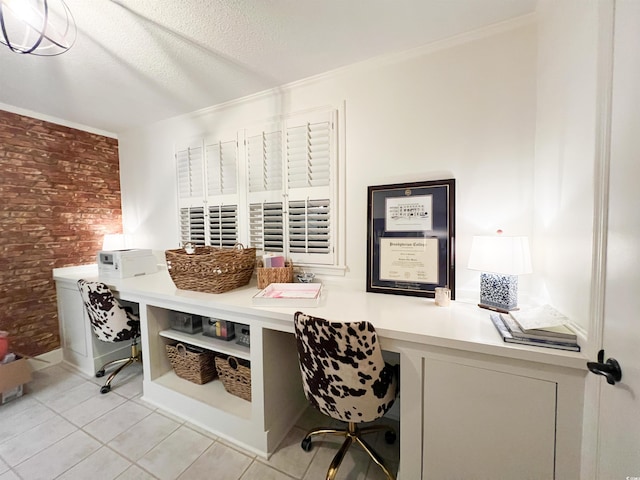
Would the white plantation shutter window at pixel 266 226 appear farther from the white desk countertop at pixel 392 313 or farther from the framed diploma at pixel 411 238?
the framed diploma at pixel 411 238

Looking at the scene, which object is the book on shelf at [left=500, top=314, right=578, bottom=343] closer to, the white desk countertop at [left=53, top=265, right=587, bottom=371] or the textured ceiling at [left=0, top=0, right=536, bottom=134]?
the white desk countertop at [left=53, top=265, right=587, bottom=371]

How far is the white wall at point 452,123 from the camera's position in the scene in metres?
1.33

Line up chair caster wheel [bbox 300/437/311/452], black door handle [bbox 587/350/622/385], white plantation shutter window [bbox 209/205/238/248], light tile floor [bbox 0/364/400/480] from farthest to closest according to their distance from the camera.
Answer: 1. white plantation shutter window [bbox 209/205/238/248]
2. chair caster wheel [bbox 300/437/311/452]
3. light tile floor [bbox 0/364/400/480]
4. black door handle [bbox 587/350/622/385]

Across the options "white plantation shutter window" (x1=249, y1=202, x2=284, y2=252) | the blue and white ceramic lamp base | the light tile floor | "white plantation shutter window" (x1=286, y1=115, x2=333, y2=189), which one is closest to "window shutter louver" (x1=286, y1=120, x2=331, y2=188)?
"white plantation shutter window" (x1=286, y1=115, x2=333, y2=189)

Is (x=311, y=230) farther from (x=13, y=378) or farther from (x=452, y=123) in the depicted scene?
(x=13, y=378)

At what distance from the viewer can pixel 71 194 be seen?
2488 mm

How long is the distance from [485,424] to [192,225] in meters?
2.59

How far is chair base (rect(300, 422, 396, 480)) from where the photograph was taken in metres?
1.23

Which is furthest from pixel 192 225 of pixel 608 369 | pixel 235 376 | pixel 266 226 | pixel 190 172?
pixel 608 369

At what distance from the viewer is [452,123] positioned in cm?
147

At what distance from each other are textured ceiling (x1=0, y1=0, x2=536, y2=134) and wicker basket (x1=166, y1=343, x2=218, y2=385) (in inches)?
→ 78.4

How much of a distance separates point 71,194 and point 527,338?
147 inches

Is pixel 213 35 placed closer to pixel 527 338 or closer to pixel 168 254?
pixel 168 254

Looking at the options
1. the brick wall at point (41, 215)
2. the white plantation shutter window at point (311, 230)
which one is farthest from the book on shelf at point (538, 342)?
the brick wall at point (41, 215)
